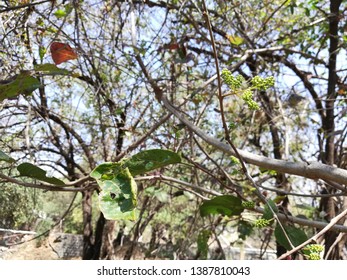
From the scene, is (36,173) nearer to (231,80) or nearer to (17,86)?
(17,86)

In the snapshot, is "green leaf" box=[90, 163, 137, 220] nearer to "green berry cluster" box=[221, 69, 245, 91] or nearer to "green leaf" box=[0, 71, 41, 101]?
"green berry cluster" box=[221, 69, 245, 91]

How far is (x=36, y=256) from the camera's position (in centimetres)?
525

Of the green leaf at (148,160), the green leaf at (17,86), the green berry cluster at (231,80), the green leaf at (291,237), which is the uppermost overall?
the green leaf at (17,86)

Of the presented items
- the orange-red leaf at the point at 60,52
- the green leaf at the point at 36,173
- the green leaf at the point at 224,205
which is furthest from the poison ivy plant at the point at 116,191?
the orange-red leaf at the point at 60,52

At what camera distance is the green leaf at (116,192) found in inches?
35.1

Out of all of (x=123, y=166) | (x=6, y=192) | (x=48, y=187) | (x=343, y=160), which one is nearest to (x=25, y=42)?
(x=6, y=192)

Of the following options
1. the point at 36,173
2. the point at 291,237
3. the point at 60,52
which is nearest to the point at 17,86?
the point at 36,173

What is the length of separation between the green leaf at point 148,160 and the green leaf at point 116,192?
0.09 meters

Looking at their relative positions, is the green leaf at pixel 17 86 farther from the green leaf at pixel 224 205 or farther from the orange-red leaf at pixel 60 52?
the green leaf at pixel 224 205

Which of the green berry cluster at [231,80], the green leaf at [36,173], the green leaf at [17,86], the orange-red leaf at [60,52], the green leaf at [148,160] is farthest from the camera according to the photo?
the orange-red leaf at [60,52]

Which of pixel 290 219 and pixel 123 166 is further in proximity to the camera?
pixel 290 219

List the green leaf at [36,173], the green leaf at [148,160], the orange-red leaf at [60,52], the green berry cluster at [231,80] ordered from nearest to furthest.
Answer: the green berry cluster at [231,80] < the green leaf at [148,160] < the green leaf at [36,173] < the orange-red leaf at [60,52]
